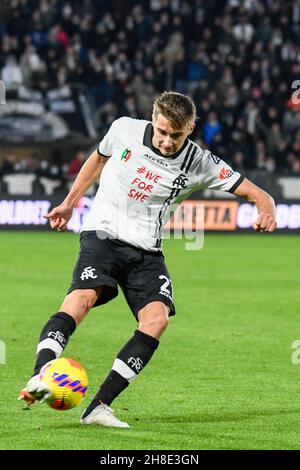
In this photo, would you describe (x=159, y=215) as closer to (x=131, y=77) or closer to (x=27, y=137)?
(x=27, y=137)

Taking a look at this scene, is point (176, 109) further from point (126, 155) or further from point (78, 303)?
point (78, 303)

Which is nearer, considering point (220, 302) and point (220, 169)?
point (220, 169)

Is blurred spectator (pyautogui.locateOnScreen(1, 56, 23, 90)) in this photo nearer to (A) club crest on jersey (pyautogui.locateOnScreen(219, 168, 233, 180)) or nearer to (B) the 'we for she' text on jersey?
(B) the 'we for she' text on jersey

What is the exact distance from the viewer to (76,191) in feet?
23.0

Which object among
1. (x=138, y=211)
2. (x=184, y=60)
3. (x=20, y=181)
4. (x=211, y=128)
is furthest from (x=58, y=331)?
(x=184, y=60)

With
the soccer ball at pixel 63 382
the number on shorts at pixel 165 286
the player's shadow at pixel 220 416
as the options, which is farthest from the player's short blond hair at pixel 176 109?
the player's shadow at pixel 220 416

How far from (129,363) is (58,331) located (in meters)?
0.48

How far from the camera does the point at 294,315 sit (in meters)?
12.4

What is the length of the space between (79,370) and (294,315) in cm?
641

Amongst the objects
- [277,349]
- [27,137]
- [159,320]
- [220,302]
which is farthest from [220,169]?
[27,137]

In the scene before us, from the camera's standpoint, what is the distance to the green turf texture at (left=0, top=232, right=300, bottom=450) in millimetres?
6355

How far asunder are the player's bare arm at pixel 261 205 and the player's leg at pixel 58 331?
3.50ft

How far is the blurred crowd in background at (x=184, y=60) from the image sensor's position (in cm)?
2680

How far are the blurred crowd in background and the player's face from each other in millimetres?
18817
